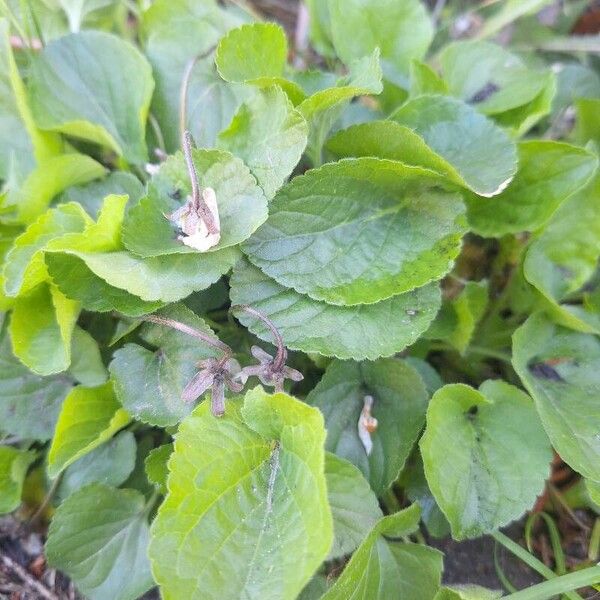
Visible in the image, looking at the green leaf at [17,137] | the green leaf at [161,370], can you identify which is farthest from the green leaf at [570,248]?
the green leaf at [17,137]

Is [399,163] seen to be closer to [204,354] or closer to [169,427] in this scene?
[204,354]

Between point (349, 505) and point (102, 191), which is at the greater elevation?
point (102, 191)

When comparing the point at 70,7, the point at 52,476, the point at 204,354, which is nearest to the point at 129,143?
the point at 70,7

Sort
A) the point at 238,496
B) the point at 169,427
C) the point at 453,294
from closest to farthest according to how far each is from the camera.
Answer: the point at 238,496 < the point at 169,427 < the point at 453,294

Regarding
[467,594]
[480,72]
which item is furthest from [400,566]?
[480,72]

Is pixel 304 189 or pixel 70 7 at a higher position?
pixel 70 7

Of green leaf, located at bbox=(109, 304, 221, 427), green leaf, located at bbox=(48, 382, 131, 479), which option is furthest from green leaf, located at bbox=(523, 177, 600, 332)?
green leaf, located at bbox=(48, 382, 131, 479)

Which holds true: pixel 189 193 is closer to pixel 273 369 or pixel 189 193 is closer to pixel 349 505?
pixel 273 369
